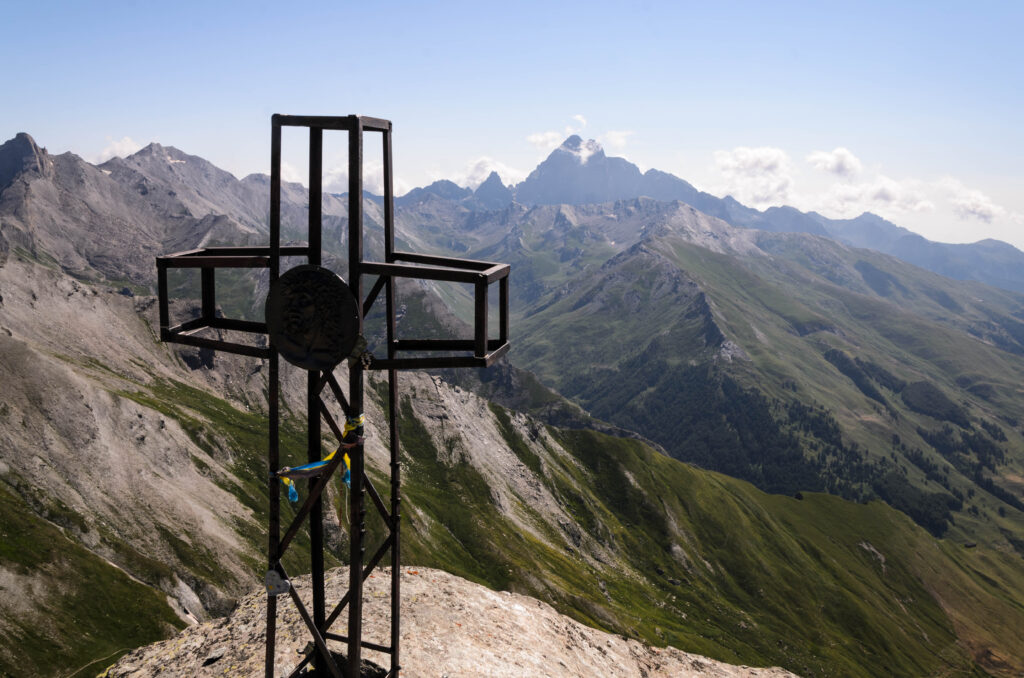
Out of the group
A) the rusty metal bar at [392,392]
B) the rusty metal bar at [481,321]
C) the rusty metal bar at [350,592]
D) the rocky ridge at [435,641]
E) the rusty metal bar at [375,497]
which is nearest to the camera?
the rusty metal bar at [481,321]

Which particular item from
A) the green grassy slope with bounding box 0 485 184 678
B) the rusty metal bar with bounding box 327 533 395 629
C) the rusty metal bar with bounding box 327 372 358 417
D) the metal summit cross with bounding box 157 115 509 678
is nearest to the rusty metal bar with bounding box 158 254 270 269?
the metal summit cross with bounding box 157 115 509 678

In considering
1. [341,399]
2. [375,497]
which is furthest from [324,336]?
[375,497]

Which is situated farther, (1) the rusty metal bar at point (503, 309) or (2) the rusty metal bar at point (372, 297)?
(2) the rusty metal bar at point (372, 297)

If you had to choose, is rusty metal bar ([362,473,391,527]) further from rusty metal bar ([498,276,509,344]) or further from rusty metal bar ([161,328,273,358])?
rusty metal bar ([498,276,509,344])

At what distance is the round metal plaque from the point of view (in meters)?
13.0

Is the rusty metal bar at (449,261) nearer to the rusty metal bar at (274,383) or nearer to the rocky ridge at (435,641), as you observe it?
the rusty metal bar at (274,383)

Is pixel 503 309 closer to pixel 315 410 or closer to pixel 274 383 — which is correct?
pixel 315 410

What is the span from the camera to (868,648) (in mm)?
192000

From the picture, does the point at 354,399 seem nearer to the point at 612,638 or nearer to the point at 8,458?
the point at 612,638

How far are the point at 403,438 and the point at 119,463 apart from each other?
89299 millimetres

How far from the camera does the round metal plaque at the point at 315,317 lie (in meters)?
13.0

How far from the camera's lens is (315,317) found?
42.9ft

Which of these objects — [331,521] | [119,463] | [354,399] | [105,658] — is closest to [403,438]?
[331,521]

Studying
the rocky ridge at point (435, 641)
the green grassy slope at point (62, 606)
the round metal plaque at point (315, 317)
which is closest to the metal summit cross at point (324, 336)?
the round metal plaque at point (315, 317)
